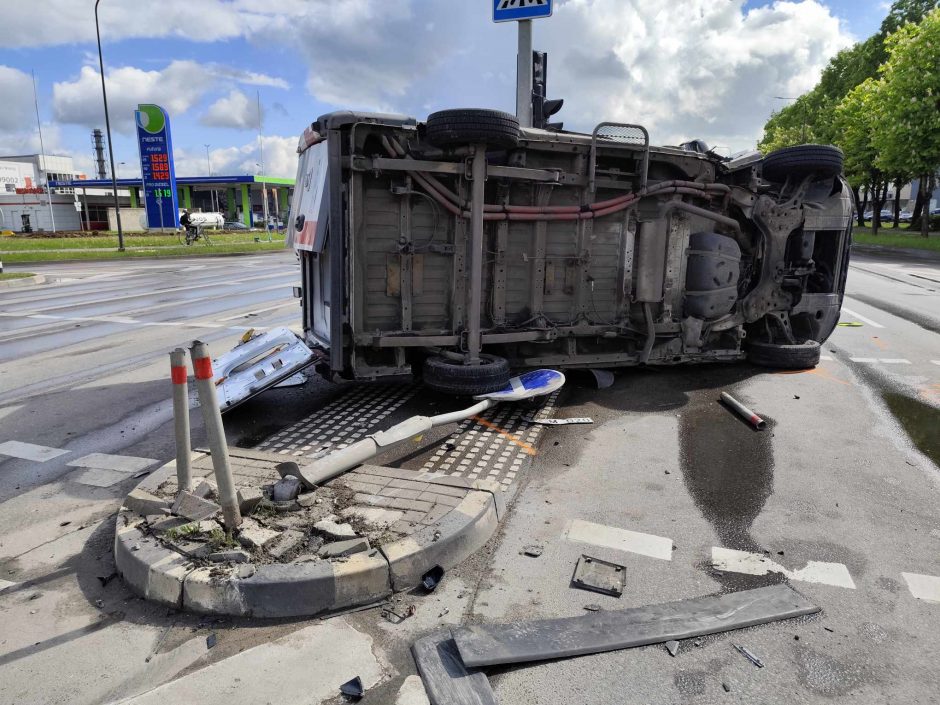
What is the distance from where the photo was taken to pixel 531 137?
19.2 feet

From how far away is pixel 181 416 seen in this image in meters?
3.44

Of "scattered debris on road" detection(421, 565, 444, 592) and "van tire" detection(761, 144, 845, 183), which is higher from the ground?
"van tire" detection(761, 144, 845, 183)

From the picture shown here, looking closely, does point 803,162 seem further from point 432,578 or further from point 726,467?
point 432,578

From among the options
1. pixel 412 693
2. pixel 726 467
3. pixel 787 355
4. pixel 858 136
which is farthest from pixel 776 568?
pixel 858 136

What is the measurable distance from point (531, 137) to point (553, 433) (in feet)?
9.17

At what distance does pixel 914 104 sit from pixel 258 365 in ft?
103

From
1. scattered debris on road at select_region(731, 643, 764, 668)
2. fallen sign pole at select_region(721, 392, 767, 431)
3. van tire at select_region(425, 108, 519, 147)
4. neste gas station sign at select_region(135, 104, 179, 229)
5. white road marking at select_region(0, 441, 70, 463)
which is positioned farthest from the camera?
neste gas station sign at select_region(135, 104, 179, 229)

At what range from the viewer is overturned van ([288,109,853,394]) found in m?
5.48

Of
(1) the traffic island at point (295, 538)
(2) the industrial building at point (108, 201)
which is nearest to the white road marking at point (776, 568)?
(1) the traffic island at point (295, 538)

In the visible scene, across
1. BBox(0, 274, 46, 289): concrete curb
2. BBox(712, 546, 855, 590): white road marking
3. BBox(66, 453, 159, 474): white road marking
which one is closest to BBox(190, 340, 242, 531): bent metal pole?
BBox(66, 453, 159, 474): white road marking

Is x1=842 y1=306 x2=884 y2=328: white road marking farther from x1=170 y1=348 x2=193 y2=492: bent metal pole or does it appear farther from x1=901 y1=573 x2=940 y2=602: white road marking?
x1=170 y1=348 x2=193 y2=492: bent metal pole

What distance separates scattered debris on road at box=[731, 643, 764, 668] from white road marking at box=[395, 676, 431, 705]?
4.55 feet

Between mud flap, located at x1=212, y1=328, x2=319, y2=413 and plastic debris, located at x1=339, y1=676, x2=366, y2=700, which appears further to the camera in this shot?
mud flap, located at x1=212, y1=328, x2=319, y2=413

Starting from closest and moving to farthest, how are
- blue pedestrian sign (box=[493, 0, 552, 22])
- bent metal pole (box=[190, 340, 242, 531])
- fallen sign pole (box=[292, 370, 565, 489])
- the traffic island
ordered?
the traffic island < bent metal pole (box=[190, 340, 242, 531]) < fallen sign pole (box=[292, 370, 565, 489]) < blue pedestrian sign (box=[493, 0, 552, 22])
